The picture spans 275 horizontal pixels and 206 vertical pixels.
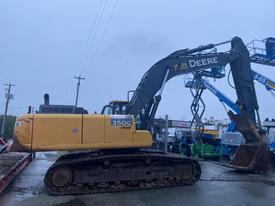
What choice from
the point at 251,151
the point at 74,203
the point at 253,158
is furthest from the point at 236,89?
the point at 74,203

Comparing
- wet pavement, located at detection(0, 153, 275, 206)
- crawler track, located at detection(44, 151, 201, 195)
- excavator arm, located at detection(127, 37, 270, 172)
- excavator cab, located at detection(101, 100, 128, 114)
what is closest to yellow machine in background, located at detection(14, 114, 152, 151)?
crawler track, located at detection(44, 151, 201, 195)

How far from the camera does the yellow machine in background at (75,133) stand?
34.7 ft

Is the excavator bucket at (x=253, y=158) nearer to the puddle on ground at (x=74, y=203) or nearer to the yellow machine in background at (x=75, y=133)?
the yellow machine in background at (x=75, y=133)

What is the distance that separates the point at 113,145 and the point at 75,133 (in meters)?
1.11

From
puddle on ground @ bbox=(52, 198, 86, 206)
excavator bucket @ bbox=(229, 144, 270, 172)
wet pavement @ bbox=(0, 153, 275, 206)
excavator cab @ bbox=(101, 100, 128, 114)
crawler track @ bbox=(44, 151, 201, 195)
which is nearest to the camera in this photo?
puddle on ground @ bbox=(52, 198, 86, 206)

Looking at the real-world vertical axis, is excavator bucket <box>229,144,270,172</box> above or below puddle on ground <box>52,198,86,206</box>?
above

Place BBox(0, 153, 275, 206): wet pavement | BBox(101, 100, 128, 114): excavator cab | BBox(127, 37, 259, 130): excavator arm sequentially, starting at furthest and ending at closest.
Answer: BBox(101, 100, 128, 114): excavator cab, BBox(127, 37, 259, 130): excavator arm, BBox(0, 153, 275, 206): wet pavement

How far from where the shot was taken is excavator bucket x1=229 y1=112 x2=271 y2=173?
14.0m

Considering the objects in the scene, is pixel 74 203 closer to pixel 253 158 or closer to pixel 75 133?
pixel 75 133

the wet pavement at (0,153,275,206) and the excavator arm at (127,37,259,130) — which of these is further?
the excavator arm at (127,37,259,130)

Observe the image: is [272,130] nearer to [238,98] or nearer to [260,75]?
[260,75]

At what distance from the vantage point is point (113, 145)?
433 inches

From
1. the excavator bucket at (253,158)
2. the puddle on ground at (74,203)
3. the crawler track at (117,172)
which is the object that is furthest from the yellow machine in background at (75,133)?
the excavator bucket at (253,158)

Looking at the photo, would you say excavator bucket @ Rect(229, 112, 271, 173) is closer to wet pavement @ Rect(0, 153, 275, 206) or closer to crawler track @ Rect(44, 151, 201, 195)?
wet pavement @ Rect(0, 153, 275, 206)
